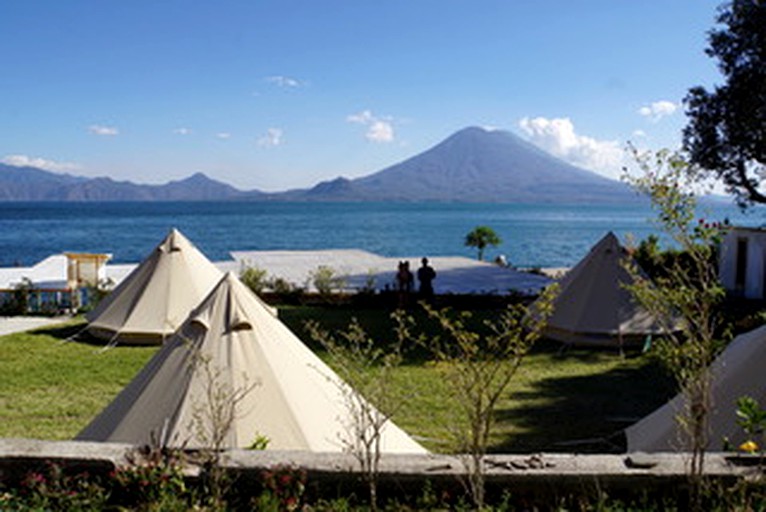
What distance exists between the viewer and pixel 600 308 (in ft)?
46.6

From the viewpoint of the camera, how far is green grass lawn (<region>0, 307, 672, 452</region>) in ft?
29.1

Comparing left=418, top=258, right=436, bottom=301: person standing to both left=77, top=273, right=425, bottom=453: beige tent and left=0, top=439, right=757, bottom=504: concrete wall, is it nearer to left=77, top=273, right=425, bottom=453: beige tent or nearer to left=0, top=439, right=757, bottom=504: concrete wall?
left=77, top=273, right=425, bottom=453: beige tent

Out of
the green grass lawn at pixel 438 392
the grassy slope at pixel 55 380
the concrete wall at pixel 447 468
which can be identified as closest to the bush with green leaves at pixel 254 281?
the grassy slope at pixel 55 380

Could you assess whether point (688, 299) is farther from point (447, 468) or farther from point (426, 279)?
point (426, 279)

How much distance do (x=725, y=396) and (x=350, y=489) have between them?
351cm

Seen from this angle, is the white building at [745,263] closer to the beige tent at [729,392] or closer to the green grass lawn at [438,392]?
the green grass lawn at [438,392]

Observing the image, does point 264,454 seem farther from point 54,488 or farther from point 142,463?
point 54,488

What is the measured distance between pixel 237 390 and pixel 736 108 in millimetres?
22029

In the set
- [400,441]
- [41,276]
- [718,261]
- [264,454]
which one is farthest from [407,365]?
[41,276]

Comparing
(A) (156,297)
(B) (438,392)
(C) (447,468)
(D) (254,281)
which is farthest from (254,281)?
(C) (447,468)

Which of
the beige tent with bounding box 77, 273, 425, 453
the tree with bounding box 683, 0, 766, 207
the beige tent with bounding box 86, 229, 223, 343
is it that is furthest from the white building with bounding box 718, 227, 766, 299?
the beige tent with bounding box 77, 273, 425, 453

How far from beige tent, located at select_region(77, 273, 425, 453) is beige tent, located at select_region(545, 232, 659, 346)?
26.7 feet

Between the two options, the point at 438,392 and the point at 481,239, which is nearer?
the point at 438,392

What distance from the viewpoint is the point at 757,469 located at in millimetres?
4555
